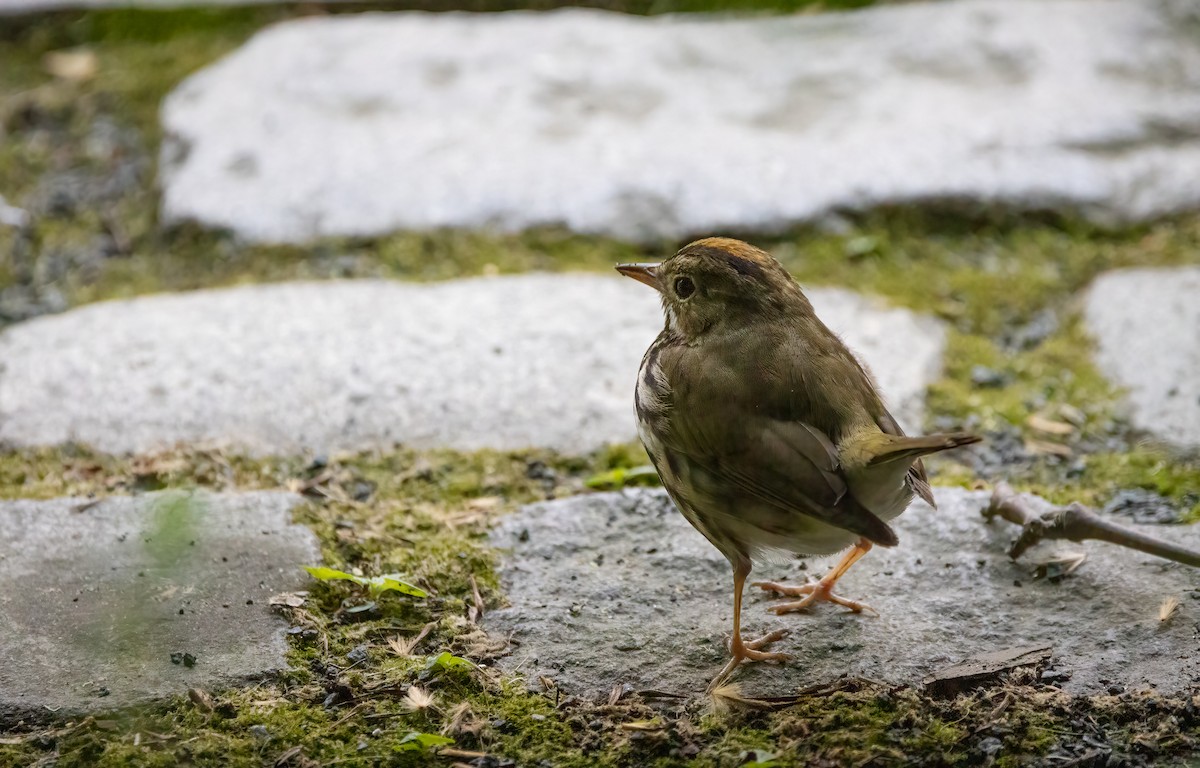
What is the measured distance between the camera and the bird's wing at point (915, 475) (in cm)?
288

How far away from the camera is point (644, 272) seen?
3.47 meters

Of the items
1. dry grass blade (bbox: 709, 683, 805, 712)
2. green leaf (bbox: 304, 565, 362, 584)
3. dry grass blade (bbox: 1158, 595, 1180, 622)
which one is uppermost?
dry grass blade (bbox: 1158, 595, 1180, 622)

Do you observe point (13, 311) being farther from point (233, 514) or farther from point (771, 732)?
point (771, 732)

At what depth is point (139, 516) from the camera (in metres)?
2.97

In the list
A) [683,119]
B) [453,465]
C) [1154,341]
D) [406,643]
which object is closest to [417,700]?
[406,643]

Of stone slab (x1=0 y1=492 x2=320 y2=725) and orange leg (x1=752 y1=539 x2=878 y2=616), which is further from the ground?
stone slab (x1=0 y1=492 x2=320 y2=725)

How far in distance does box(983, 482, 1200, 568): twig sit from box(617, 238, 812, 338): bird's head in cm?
66

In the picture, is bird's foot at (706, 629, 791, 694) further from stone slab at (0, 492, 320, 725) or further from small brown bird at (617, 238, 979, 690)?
stone slab at (0, 492, 320, 725)

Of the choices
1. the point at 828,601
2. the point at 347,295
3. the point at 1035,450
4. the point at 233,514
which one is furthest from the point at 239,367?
the point at 1035,450

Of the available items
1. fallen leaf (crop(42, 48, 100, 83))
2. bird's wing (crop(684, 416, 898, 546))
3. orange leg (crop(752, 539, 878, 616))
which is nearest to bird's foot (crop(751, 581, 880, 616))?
orange leg (crop(752, 539, 878, 616))

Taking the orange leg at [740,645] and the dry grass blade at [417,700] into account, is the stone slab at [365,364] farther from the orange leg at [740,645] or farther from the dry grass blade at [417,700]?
the dry grass blade at [417,700]

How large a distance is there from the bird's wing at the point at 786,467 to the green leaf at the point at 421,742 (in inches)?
35.3

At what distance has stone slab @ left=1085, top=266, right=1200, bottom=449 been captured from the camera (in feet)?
11.1

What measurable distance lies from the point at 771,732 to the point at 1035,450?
133cm
